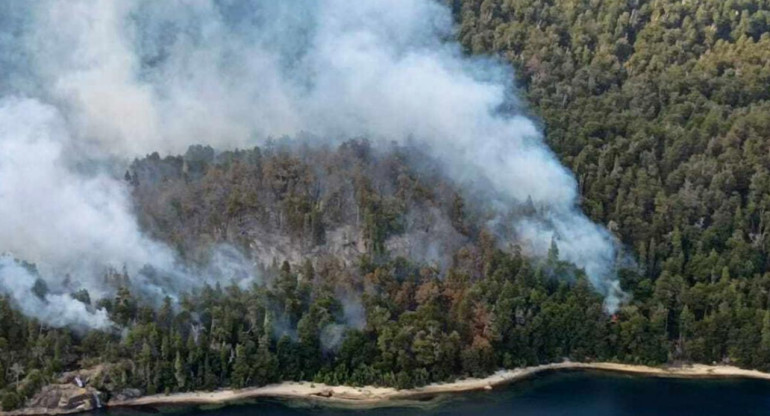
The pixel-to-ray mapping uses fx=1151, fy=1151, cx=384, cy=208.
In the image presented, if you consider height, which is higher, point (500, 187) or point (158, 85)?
point (158, 85)

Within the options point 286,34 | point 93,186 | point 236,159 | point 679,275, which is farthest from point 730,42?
point 93,186

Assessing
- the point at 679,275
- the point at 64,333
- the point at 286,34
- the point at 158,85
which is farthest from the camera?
the point at 286,34

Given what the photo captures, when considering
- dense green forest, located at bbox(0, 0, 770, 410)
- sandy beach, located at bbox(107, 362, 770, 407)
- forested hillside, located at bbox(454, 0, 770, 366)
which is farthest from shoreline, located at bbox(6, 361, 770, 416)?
forested hillside, located at bbox(454, 0, 770, 366)

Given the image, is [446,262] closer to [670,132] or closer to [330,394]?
[330,394]

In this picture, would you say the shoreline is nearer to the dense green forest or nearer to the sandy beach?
the sandy beach

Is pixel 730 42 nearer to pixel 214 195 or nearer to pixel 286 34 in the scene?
pixel 286 34

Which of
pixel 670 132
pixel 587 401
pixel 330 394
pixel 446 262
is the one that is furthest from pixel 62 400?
pixel 670 132

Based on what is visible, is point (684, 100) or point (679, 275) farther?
point (684, 100)
